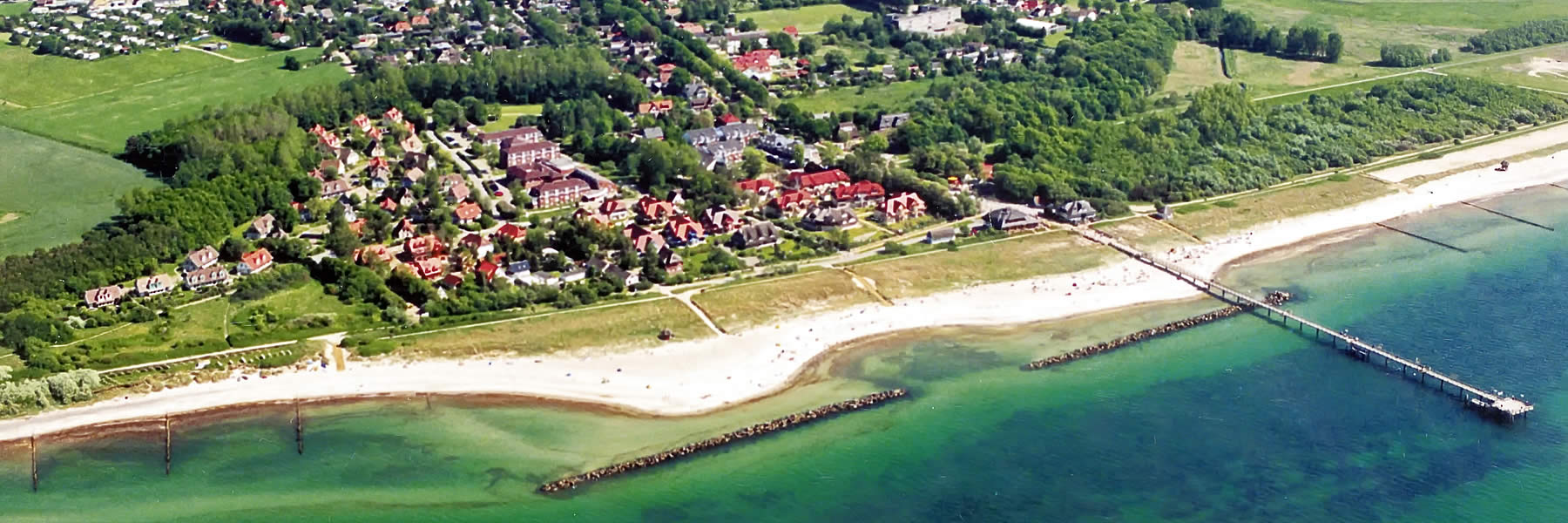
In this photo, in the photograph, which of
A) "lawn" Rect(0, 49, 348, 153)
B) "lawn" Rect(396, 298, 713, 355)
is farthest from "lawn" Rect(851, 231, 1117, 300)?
"lawn" Rect(0, 49, 348, 153)

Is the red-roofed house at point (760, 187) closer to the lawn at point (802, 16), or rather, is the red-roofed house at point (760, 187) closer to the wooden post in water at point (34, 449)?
the wooden post in water at point (34, 449)

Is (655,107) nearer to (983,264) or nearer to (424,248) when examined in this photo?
(424,248)

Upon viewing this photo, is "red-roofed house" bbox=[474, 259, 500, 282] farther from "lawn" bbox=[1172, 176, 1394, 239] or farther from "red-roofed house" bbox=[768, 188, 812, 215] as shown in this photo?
"lawn" bbox=[1172, 176, 1394, 239]

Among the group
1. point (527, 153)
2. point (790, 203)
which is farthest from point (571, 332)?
point (527, 153)

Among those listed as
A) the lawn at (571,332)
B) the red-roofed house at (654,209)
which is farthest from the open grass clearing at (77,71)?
A: the lawn at (571,332)

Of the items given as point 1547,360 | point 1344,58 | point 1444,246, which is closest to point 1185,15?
point 1344,58

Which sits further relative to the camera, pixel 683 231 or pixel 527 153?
pixel 527 153

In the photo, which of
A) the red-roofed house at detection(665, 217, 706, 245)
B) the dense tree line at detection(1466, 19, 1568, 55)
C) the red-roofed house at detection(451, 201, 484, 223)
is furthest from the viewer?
the dense tree line at detection(1466, 19, 1568, 55)
